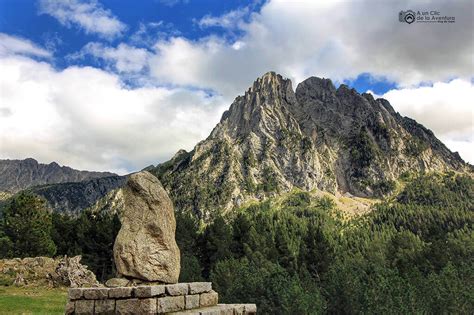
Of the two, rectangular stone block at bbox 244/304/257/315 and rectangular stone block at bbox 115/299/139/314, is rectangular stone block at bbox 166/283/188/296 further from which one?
rectangular stone block at bbox 244/304/257/315

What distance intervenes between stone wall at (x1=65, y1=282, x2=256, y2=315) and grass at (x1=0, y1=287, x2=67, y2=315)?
486 inches

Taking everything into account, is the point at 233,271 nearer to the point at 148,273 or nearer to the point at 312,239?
the point at 312,239

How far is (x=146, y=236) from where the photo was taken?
1582 cm

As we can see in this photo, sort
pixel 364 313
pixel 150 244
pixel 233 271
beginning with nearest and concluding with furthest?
pixel 150 244 < pixel 364 313 < pixel 233 271

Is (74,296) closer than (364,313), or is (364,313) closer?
(74,296)

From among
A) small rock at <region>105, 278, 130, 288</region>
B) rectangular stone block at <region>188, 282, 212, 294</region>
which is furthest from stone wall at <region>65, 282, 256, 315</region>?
small rock at <region>105, 278, 130, 288</region>

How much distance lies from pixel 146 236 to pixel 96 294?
112 inches

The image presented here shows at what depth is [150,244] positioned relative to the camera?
51.5 feet

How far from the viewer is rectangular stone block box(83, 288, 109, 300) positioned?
13.6m

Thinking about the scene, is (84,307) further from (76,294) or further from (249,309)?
(249,309)

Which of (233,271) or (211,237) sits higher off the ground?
(211,237)

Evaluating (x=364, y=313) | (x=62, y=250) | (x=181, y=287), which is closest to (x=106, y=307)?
(x=181, y=287)

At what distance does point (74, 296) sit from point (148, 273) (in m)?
2.57

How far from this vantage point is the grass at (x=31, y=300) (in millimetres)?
24406
